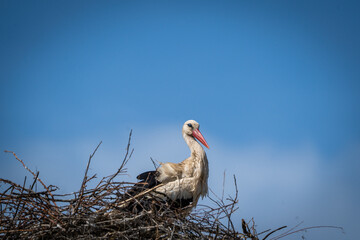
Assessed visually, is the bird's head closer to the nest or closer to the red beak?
the red beak

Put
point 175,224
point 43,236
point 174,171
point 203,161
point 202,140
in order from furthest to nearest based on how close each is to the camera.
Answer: point 202,140 < point 203,161 < point 174,171 < point 175,224 < point 43,236

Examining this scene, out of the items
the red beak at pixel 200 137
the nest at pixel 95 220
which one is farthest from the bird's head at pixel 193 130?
the nest at pixel 95 220

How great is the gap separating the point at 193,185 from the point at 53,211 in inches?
77.9

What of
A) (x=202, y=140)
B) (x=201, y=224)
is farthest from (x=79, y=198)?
(x=202, y=140)

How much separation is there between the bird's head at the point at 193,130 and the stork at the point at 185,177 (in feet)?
0.04

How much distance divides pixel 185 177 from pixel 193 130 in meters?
0.92

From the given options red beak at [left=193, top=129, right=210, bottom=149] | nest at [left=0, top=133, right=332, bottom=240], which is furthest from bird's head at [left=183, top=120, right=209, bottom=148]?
nest at [left=0, top=133, right=332, bottom=240]

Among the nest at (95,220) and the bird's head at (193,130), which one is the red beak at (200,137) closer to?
the bird's head at (193,130)

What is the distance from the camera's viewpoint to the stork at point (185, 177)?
459 cm

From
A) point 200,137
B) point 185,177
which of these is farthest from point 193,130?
point 185,177

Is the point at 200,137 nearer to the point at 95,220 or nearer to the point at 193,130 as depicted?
the point at 193,130

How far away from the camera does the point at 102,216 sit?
323cm

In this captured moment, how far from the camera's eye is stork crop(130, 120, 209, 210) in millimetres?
4586

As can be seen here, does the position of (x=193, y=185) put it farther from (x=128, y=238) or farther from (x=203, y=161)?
(x=128, y=238)
